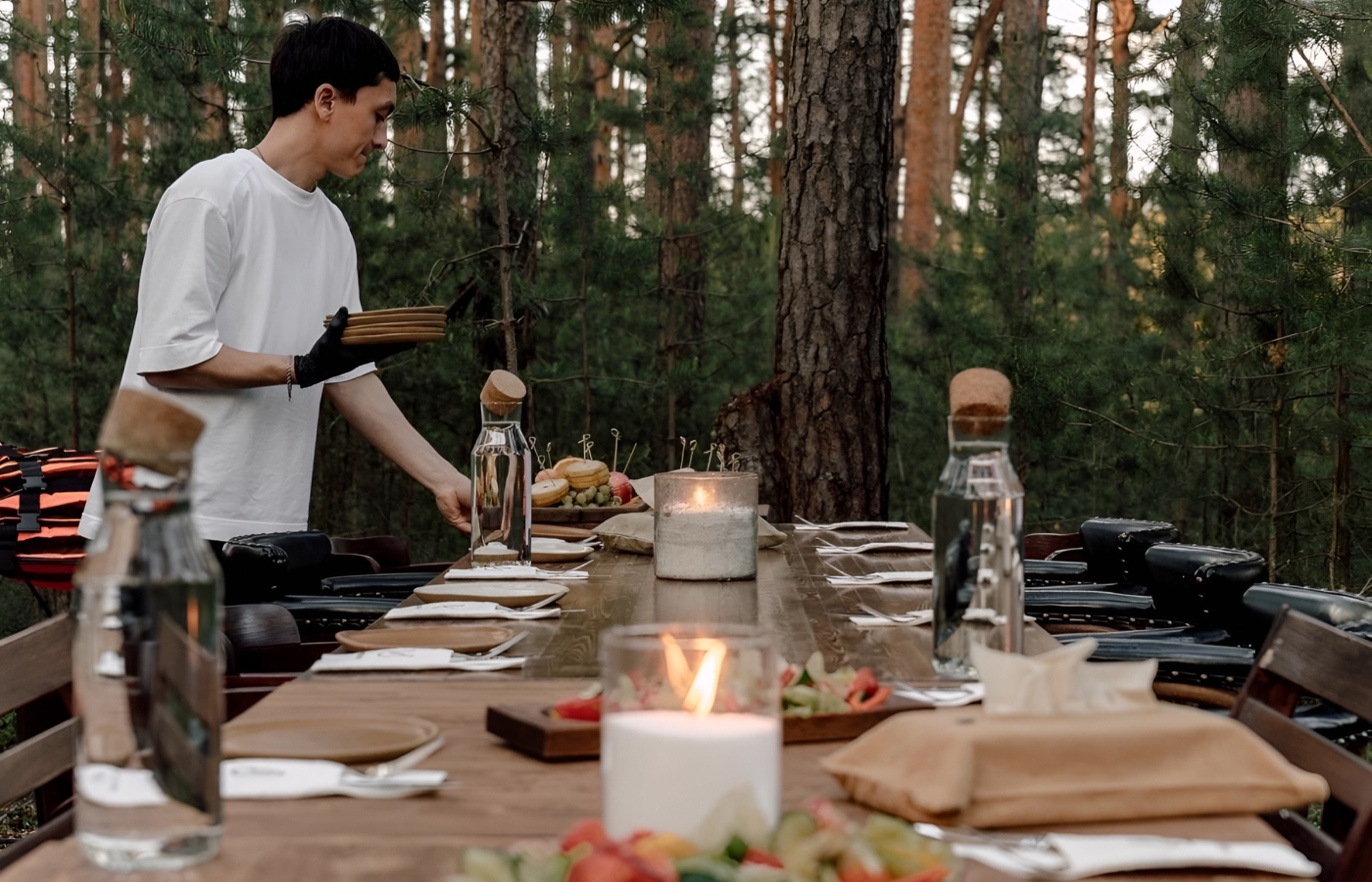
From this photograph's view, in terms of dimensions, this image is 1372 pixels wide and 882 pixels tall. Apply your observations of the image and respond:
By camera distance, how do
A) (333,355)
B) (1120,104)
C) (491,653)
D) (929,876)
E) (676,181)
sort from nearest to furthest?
(929,876) → (491,653) → (333,355) → (1120,104) → (676,181)

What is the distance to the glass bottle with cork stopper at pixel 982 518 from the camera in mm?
1220

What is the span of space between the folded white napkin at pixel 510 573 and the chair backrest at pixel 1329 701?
1.04m


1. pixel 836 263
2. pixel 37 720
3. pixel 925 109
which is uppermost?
pixel 925 109

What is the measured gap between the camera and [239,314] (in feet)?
8.33

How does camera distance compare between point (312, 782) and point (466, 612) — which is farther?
point (466, 612)

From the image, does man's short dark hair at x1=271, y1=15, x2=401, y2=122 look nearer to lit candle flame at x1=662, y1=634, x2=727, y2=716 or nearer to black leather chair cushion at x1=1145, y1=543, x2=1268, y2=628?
black leather chair cushion at x1=1145, y1=543, x2=1268, y2=628

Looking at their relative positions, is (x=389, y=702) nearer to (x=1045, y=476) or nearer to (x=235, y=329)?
(x=235, y=329)

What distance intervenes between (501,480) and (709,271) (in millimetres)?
5532

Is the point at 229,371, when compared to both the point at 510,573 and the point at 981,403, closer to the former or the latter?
the point at 510,573

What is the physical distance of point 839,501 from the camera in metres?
4.68

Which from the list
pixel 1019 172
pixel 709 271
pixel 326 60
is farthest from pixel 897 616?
pixel 709 271

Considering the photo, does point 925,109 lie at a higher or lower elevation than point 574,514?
higher

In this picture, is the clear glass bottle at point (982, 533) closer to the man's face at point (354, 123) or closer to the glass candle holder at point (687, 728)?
the glass candle holder at point (687, 728)

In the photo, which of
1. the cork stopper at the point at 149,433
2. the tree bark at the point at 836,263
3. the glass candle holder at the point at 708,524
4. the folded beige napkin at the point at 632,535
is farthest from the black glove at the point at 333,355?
the tree bark at the point at 836,263
